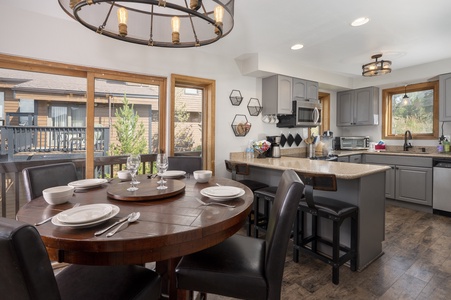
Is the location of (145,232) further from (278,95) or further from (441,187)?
(441,187)

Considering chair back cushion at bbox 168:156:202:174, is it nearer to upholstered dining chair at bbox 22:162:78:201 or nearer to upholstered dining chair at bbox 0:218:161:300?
upholstered dining chair at bbox 22:162:78:201

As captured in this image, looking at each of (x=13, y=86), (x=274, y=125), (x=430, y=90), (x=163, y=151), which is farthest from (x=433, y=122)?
(x=13, y=86)

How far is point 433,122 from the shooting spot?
13.4ft

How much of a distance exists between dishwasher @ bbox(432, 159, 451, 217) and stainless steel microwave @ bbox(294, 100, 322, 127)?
6.08 ft

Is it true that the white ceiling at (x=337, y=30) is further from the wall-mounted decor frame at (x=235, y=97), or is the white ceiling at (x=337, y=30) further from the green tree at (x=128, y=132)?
the green tree at (x=128, y=132)

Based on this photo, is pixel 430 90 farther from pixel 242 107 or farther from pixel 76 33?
pixel 76 33

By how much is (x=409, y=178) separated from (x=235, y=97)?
3.16m

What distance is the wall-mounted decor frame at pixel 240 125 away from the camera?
3.54m

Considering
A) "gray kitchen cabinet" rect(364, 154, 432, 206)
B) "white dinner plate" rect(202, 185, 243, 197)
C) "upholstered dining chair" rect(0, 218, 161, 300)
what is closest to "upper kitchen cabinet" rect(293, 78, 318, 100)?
"gray kitchen cabinet" rect(364, 154, 432, 206)

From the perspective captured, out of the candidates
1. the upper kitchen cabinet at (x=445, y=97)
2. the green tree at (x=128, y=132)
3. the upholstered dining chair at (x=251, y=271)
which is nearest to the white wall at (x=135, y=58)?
the upper kitchen cabinet at (x=445, y=97)

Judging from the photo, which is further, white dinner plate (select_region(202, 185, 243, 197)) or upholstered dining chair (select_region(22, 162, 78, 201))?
upholstered dining chair (select_region(22, 162, 78, 201))

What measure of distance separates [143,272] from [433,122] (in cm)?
514

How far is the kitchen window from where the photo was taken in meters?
4.11

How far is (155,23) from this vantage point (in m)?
1.89
